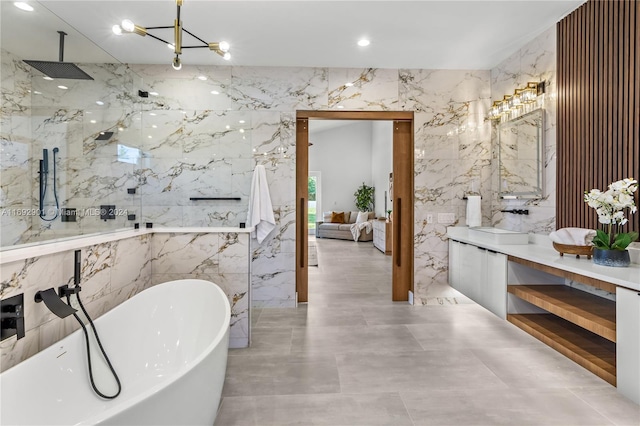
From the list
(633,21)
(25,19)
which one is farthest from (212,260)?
(633,21)

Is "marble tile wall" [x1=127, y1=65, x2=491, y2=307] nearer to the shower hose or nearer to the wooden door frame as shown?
the wooden door frame

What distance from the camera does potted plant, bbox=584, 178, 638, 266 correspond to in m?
2.20

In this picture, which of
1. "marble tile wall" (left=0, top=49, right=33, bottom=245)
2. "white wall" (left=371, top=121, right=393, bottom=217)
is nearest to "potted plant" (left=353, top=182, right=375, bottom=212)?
"white wall" (left=371, top=121, right=393, bottom=217)

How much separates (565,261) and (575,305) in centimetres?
33

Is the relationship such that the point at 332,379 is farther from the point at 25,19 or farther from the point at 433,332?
the point at 25,19

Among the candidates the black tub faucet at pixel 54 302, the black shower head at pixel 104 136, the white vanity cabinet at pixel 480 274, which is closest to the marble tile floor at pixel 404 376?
the white vanity cabinet at pixel 480 274

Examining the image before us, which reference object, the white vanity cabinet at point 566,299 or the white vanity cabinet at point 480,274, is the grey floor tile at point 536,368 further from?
the white vanity cabinet at point 480,274

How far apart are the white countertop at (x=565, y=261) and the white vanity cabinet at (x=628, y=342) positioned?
0.25 ft

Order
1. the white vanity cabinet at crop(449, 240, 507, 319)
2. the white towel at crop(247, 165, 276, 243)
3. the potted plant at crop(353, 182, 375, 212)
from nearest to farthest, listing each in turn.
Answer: the white vanity cabinet at crop(449, 240, 507, 319), the white towel at crop(247, 165, 276, 243), the potted plant at crop(353, 182, 375, 212)

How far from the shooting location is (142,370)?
2.12 meters

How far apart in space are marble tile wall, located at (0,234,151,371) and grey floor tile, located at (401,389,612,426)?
77.3 inches

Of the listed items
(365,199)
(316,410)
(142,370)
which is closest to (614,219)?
(316,410)

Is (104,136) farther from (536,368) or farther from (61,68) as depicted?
(536,368)

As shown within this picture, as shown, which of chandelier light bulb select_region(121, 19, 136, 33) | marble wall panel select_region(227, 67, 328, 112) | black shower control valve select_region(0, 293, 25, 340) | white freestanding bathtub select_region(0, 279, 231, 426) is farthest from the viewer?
marble wall panel select_region(227, 67, 328, 112)
